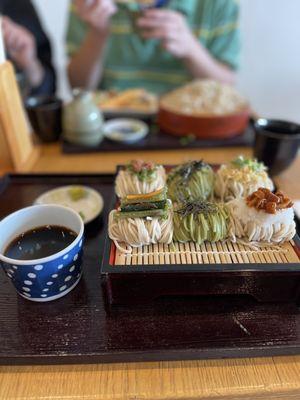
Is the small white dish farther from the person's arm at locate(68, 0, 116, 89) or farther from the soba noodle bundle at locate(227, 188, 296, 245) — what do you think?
the soba noodle bundle at locate(227, 188, 296, 245)

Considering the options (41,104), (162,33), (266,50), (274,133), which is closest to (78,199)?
(41,104)

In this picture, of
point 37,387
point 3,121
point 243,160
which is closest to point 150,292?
point 37,387

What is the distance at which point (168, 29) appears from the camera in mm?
1630

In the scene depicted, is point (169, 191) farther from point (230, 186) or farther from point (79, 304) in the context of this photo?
point (79, 304)

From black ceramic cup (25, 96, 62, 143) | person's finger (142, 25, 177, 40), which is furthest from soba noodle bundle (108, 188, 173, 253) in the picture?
person's finger (142, 25, 177, 40)

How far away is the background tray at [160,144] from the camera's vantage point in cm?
134

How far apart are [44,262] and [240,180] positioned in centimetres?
49

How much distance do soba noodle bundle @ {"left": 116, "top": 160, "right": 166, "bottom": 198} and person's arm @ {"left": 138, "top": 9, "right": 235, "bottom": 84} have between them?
1.08m

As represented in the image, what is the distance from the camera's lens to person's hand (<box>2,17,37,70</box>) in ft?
5.51

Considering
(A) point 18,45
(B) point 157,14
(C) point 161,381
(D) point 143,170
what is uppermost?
(B) point 157,14

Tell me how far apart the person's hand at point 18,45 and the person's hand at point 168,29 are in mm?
635

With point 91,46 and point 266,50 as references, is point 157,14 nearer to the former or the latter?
point 91,46

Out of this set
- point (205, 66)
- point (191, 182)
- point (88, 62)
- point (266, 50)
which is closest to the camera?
point (191, 182)

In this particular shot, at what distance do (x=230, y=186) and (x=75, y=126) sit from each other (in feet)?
2.49
